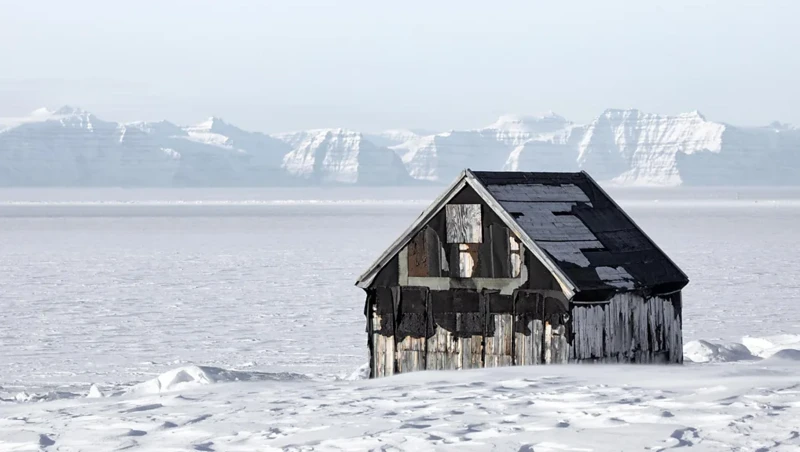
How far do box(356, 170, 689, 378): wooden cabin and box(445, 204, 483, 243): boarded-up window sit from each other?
2 cm

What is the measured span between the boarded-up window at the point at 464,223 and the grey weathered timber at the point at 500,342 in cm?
150

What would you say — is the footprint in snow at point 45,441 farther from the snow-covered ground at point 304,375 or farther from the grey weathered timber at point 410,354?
the grey weathered timber at point 410,354

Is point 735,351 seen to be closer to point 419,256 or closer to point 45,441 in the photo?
point 419,256

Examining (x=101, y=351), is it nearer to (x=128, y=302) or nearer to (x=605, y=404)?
(x=128, y=302)

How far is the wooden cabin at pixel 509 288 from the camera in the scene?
70.2 feet

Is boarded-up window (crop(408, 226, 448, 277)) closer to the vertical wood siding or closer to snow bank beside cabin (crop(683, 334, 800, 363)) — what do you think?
the vertical wood siding

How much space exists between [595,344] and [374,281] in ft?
14.3

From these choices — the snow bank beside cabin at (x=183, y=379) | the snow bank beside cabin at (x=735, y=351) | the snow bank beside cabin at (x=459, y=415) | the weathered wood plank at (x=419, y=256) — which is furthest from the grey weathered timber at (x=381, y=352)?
the snow bank beside cabin at (x=735, y=351)

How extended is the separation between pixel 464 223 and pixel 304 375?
7285 mm

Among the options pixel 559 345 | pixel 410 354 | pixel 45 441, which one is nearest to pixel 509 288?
pixel 559 345

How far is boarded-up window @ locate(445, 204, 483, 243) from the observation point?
72.4 feet

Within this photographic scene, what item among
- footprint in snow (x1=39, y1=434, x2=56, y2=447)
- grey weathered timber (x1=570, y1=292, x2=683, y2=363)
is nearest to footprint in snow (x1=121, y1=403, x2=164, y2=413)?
footprint in snow (x1=39, y1=434, x2=56, y2=447)

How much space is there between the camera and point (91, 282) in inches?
2264

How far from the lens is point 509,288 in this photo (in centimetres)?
2161
